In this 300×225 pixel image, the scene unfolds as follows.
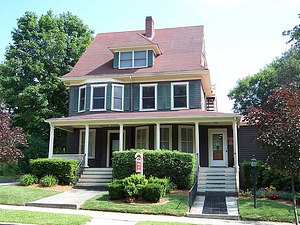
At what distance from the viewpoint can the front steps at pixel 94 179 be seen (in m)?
15.8

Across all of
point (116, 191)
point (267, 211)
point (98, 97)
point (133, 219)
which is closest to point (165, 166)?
point (116, 191)

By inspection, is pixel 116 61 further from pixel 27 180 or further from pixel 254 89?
pixel 254 89

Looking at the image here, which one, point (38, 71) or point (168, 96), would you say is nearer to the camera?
point (168, 96)

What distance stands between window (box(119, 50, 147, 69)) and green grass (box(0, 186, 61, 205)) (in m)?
10.1

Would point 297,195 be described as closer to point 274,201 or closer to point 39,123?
point 274,201

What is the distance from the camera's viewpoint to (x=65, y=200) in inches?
494

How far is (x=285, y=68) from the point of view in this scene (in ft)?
88.4

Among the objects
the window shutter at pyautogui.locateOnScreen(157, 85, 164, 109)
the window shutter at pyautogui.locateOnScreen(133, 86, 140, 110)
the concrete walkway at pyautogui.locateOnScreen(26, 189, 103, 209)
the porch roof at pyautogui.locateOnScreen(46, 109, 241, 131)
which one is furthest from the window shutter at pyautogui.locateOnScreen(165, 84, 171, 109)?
the concrete walkway at pyautogui.locateOnScreen(26, 189, 103, 209)

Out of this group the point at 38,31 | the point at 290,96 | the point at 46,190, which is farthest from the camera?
the point at 38,31

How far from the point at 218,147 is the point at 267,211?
855cm

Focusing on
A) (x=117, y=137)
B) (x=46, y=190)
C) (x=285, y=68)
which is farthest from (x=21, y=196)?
(x=285, y=68)

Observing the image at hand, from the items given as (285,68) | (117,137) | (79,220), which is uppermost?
(285,68)

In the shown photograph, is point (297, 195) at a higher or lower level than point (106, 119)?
lower

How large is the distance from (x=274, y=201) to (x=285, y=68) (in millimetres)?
17799
